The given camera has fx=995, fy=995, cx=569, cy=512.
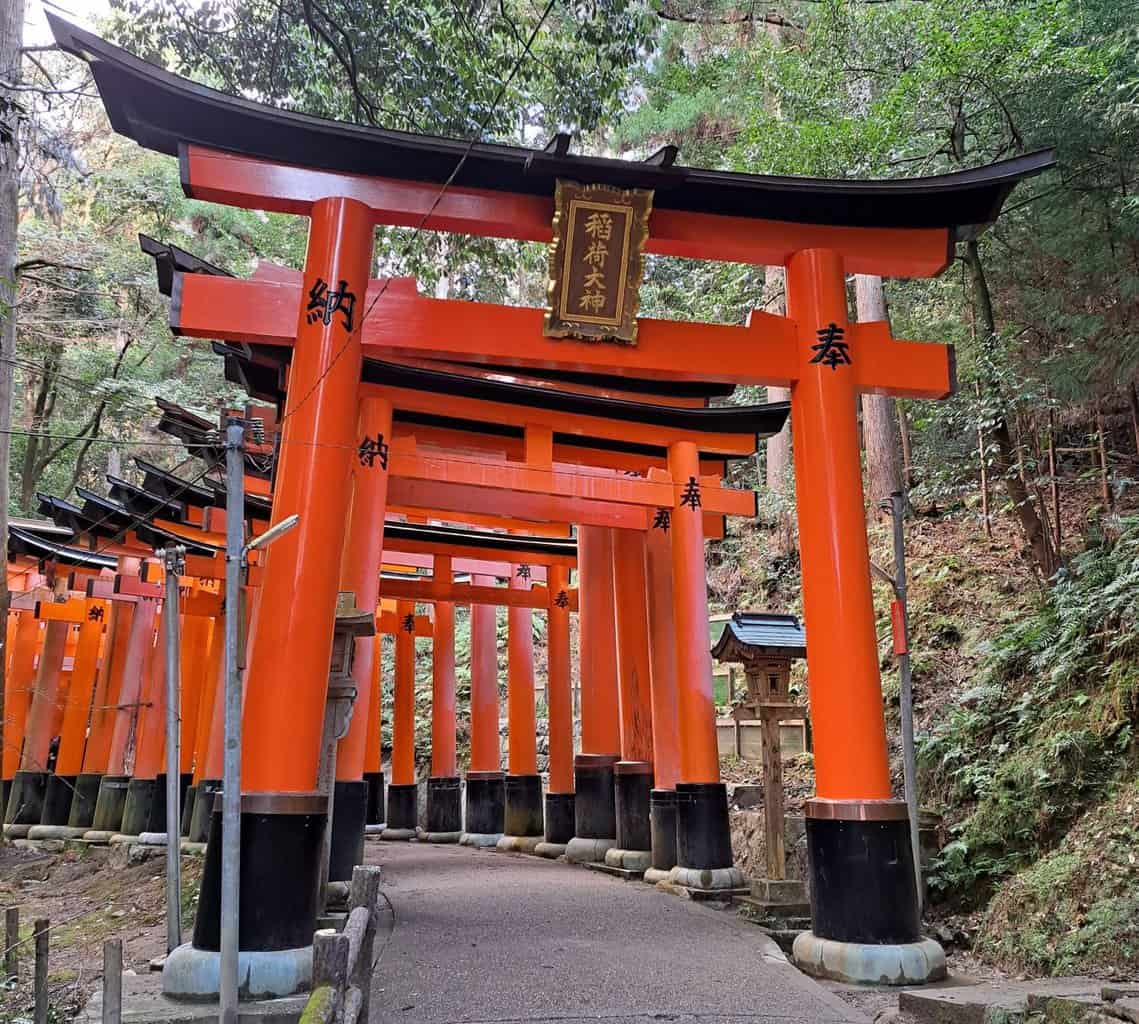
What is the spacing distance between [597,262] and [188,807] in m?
13.2

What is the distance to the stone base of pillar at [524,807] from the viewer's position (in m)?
16.5

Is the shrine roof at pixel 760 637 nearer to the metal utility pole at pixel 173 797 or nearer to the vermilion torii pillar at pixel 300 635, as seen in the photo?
the vermilion torii pillar at pixel 300 635

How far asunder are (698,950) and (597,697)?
660 cm

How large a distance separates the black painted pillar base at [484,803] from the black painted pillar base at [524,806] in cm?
98

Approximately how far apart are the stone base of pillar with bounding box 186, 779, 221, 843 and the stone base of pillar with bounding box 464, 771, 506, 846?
466cm

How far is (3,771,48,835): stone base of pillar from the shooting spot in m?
19.1

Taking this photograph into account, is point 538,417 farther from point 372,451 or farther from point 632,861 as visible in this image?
point 632,861

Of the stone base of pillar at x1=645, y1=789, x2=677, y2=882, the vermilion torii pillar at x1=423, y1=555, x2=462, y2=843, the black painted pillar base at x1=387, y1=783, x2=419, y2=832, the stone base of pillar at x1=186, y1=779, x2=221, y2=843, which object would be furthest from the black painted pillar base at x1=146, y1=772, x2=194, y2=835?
the stone base of pillar at x1=645, y1=789, x2=677, y2=882

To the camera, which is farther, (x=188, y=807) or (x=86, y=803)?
(x=86, y=803)

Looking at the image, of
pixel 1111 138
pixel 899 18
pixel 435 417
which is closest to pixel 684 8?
pixel 899 18

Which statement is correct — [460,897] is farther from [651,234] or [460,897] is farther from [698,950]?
[651,234]

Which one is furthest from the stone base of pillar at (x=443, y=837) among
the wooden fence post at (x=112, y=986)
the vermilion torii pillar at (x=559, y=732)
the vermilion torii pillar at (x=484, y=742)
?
the wooden fence post at (x=112, y=986)

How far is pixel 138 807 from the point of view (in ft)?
55.7

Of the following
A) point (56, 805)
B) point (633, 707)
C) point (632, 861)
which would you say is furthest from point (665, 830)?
point (56, 805)
